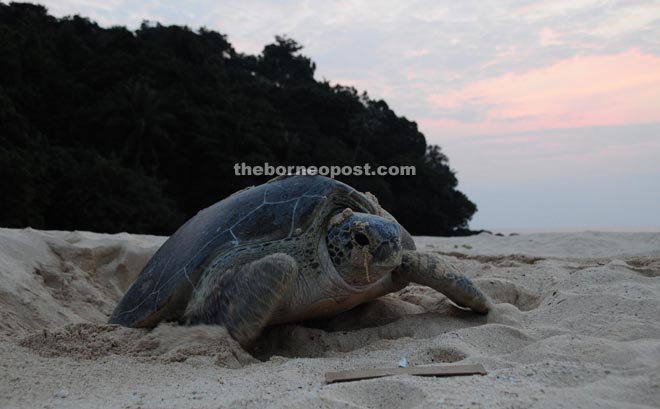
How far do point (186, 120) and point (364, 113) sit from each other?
503 inches

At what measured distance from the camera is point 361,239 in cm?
284

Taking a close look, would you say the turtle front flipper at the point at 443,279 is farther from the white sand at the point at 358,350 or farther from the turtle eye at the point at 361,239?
the turtle eye at the point at 361,239

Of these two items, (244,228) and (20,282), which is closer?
(244,228)

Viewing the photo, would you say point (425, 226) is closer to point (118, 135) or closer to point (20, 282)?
point (118, 135)

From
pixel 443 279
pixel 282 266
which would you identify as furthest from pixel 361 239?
pixel 443 279

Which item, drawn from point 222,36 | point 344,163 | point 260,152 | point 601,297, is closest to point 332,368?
point 601,297

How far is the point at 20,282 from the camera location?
3709 mm

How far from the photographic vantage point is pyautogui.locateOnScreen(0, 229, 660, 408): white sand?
175 centimetres

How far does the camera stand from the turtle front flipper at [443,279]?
3.17 m

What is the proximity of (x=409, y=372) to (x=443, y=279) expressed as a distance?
1.30 metres

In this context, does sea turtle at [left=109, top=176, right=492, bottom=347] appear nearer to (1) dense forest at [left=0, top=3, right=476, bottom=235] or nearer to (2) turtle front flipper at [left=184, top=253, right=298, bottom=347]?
(2) turtle front flipper at [left=184, top=253, right=298, bottom=347]

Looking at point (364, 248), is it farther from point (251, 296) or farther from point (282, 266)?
point (251, 296)

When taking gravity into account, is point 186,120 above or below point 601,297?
above

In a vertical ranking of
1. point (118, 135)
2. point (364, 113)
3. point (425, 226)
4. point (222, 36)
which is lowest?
point (425, 226)
